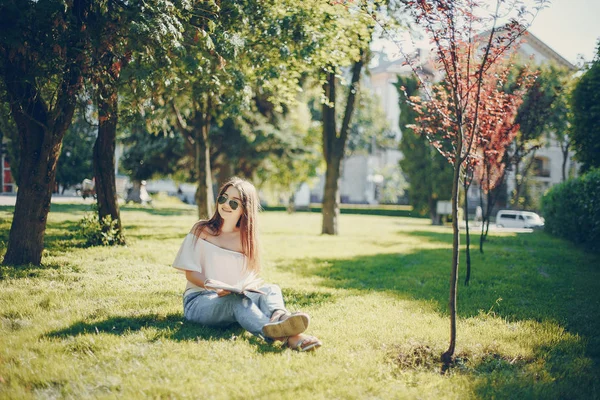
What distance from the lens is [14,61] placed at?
7102mm

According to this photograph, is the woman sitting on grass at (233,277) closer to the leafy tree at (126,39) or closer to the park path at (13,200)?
the leafy tree at (126,39)

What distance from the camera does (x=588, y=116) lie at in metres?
14.4

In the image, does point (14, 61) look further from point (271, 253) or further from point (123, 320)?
point (271, 253)

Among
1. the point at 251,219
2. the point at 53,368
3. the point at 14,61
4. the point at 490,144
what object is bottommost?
the point at 53,368

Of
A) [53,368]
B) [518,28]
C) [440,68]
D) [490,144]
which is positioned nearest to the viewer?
[53,368]

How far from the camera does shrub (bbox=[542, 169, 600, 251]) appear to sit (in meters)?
12.0

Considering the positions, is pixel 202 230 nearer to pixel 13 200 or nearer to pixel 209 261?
pixel 209 261

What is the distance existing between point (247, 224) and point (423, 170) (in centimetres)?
2723

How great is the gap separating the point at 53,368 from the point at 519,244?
13.9 m

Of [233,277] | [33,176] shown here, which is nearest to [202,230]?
[233,277]

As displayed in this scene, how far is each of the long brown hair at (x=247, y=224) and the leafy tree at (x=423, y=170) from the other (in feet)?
84.9

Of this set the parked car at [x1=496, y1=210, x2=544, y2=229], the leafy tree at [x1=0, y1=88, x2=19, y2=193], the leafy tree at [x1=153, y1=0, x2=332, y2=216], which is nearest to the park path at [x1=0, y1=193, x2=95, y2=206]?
the leafy tree at [x1=0, y1=88, x2=19, y2=193]

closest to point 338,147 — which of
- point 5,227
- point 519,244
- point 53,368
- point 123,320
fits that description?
point 519,244

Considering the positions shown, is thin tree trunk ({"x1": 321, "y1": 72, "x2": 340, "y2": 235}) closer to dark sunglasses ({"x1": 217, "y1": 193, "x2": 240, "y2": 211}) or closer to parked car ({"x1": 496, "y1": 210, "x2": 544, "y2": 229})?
dark sunglasses ({"x1": 217, "y1": 193, "x2": 240, "y2": 211})
